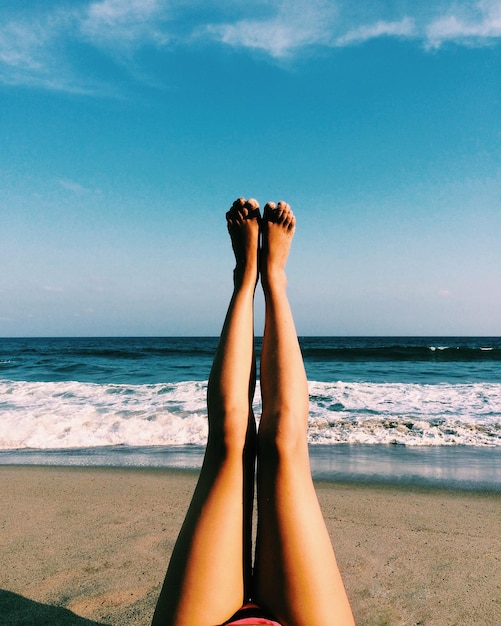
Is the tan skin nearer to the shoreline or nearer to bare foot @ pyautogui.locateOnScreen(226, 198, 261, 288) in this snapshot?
bare foot @ pyautogui.locateOnScreen(226, 198, 261, 288)

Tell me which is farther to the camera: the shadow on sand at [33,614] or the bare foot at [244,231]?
the bare foot at [244,231]

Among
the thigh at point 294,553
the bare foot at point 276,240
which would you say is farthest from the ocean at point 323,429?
the thigh at point 294,553

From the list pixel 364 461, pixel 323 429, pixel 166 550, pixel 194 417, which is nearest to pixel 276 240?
pixel 166 550

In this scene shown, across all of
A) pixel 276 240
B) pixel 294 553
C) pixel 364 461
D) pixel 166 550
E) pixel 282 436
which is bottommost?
pixel 364 461

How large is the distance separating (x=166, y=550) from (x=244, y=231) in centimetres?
181

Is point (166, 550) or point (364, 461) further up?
point (166, 550)

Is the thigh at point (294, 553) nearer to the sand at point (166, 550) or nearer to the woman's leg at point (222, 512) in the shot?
the woman's leg at point (222, 512)

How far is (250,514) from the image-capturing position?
1766mm

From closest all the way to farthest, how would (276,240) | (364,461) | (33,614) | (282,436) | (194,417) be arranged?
(282,436), (33,614), (276,240), (364,461), (194,417)

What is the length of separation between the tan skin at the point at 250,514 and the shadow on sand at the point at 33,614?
780 mm

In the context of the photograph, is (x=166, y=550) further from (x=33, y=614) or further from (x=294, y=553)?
(x=294, y=553)

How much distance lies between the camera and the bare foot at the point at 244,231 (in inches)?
99.3

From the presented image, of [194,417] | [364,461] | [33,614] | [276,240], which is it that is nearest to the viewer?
[33,614]

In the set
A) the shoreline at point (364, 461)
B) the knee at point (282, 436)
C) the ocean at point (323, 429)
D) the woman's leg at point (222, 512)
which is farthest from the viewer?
the ocean at point (323, 429)
